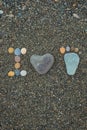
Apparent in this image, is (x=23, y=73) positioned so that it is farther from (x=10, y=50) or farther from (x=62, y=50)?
(x=62, y=50)

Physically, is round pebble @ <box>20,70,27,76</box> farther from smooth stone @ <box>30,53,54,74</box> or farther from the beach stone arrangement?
the beach stone arrangement

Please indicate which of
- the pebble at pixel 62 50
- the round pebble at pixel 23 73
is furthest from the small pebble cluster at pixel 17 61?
the pebble at pixel 62 50

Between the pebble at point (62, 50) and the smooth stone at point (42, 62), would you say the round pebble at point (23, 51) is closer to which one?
the smooth stone at point (42, 62)

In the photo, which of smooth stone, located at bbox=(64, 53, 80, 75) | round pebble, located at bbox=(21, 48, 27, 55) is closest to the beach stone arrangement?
smooth stone, located at bbox=(64, 53, 80, 75)

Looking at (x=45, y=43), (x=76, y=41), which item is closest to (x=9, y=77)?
(x=45, y=43)

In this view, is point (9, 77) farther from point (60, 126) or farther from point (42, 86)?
point (60, 126)

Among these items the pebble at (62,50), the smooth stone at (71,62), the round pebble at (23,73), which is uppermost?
the pebble at (62,50)

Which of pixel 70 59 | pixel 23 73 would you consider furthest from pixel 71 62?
pixel 23 73
